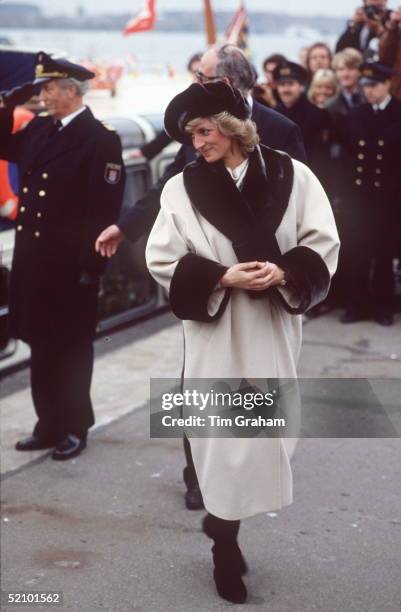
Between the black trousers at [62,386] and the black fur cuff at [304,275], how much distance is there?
189 centimetres

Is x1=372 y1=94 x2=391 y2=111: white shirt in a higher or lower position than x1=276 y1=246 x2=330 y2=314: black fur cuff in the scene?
higher

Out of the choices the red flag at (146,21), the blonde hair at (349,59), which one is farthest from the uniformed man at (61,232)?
the red flag at (146,21)

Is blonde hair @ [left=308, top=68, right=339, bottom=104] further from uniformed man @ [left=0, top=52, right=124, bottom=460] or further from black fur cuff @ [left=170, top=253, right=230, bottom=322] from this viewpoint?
black fur cuff @ [left=170, top=253, right=230, bottom=322]

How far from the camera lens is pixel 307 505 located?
4277 mm

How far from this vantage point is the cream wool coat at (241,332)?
10.7ft

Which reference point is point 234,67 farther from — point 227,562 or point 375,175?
point 375,175

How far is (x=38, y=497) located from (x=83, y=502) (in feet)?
0.70

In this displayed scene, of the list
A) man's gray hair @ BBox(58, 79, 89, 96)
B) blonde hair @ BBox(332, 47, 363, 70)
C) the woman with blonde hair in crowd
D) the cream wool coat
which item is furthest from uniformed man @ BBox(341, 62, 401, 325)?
the cream wool coat

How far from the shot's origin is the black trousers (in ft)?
16.1

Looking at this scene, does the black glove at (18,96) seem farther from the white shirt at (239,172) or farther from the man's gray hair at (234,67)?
the white shirt at (239,172)

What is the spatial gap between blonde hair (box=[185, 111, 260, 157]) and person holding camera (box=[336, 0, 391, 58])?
17.0 ft

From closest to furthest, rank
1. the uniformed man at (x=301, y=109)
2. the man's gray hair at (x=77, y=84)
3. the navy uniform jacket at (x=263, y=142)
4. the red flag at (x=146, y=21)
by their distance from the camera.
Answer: the navy uniform jacket at (x=263, y=142) → the man's gray hair at (x=77, y=84) → the uniformed man at (x=301, y=109) → the red flag at (x=146, y=21)

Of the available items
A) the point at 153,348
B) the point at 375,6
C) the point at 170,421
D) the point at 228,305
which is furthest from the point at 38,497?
the point at 375,6

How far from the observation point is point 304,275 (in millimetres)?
3211
